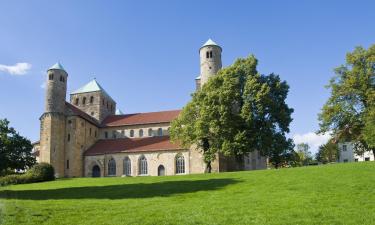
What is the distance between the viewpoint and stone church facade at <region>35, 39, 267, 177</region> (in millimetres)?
55819

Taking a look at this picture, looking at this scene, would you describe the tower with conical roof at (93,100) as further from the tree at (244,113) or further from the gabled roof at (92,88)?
Answer: the tree at (244,113)

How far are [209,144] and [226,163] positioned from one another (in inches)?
211

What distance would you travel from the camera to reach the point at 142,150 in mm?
57375

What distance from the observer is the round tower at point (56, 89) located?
192ft

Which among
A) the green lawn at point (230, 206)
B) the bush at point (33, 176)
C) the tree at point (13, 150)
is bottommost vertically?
the green lawn at point (230, 206)

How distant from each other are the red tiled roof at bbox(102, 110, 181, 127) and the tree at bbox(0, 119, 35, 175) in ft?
120

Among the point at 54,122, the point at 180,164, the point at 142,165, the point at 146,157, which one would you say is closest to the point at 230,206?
the point at 180,164

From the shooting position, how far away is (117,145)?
6138 centimetres

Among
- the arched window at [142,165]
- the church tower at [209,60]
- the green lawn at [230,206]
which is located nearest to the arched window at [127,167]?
the arched window at [142,165]

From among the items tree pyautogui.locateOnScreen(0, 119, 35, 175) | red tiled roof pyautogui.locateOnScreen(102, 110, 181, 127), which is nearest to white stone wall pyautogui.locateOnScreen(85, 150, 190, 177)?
red tiled roof pyautogui.locateOnScreen(102, 110, 181, 127)

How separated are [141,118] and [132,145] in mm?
6775

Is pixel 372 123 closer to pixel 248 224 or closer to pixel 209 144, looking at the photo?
pixel 209 144

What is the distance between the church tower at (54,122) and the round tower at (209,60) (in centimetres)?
2224

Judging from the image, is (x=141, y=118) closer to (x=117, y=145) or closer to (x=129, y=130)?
(x=129, y=130)
